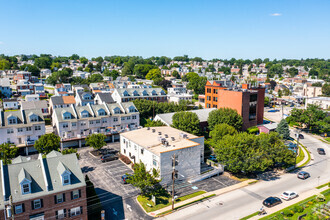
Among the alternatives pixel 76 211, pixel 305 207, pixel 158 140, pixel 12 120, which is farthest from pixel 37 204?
pixel 305 207

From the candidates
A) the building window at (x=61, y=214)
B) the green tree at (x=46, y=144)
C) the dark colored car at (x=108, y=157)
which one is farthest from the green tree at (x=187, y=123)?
the building window at (x=61, y=214)

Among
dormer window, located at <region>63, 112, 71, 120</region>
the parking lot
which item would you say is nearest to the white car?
the parking lot

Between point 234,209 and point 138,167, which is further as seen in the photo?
point 138,167

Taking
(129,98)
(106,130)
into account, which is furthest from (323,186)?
(129,98)

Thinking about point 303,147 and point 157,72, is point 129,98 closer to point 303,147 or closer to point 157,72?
point 303,147

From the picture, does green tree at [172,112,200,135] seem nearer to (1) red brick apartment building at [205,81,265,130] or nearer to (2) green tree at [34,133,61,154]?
(1) red brick apartment building at [205,81,265,130]

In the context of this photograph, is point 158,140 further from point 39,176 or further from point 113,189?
point 39,176
